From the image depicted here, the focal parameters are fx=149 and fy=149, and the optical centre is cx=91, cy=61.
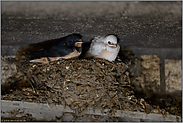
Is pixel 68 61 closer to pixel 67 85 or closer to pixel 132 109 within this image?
pixel 67 85

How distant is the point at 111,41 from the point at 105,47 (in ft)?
0.39

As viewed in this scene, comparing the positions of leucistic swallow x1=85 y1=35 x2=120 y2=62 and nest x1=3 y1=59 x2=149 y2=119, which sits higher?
leucistic swallow x1=85 y1=35 x2=120 y2=62

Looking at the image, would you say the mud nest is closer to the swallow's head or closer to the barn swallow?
the barn swallow

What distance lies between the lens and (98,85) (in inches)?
67.4

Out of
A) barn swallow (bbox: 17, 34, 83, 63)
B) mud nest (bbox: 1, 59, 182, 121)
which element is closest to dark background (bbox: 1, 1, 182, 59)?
barn swallow (bbox: 17, 34, 83, 63)

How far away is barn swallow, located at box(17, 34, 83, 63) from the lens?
5.43ft

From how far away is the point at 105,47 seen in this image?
1.68 metres

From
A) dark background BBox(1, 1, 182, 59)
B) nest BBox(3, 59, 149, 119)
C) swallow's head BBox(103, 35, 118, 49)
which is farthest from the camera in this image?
nest BBox(3, 59, 149, 119)

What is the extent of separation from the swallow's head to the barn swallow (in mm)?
276

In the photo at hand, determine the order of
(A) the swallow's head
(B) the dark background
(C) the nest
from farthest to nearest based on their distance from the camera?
(C) the nest < (A) the swallow's head < (B) the dark background

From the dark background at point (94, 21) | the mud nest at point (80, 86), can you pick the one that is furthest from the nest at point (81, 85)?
the dark background at point (94, 21)

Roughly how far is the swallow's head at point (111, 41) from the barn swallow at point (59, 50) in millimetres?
276

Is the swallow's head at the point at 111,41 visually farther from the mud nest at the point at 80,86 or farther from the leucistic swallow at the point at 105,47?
the mud nest at the point at 80,86

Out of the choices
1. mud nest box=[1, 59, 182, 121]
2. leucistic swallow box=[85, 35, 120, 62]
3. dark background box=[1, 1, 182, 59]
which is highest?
dark background box=[1, 1, 182, 59]
